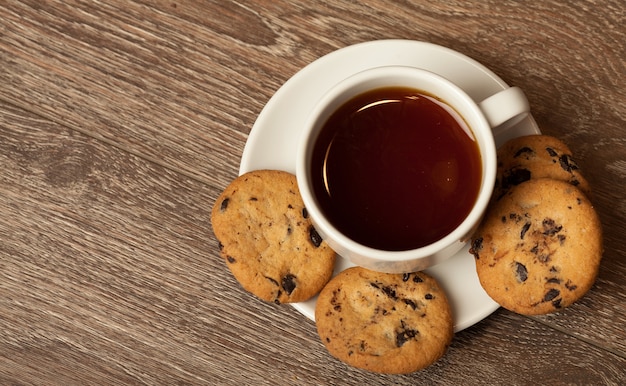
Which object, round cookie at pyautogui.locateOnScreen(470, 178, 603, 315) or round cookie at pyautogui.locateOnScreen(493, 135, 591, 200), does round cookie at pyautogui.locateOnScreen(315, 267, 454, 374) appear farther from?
round cookie at pyautogui.locateOnScreen(493, 135, 591, 200)

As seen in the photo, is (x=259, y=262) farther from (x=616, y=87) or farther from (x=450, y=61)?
(x=616, y=87)

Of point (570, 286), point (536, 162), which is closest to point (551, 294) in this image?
point (570, 286)

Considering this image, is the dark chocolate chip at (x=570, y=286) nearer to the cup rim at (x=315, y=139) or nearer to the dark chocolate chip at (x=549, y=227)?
the dark chocolate chip at (x=549, y=227)

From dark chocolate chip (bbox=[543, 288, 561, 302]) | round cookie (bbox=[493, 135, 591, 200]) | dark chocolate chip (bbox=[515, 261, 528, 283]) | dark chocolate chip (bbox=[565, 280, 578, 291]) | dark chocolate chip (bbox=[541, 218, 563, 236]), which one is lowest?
dark chocolate chip (bbox=[543, 288, 561, 302])

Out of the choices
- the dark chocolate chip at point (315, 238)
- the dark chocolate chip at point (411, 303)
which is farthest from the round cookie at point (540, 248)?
the dark chocolate chip at point (315, 238)

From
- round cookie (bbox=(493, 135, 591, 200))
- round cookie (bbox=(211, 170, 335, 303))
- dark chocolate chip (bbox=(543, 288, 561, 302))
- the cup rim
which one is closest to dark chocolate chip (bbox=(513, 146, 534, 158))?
round cookie (bbox=(493, 135, 591, 200))

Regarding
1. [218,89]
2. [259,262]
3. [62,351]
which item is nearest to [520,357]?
[259,262]

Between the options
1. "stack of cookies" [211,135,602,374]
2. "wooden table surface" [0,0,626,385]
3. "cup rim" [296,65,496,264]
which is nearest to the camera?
"cup rim" [296,65,496,264]
